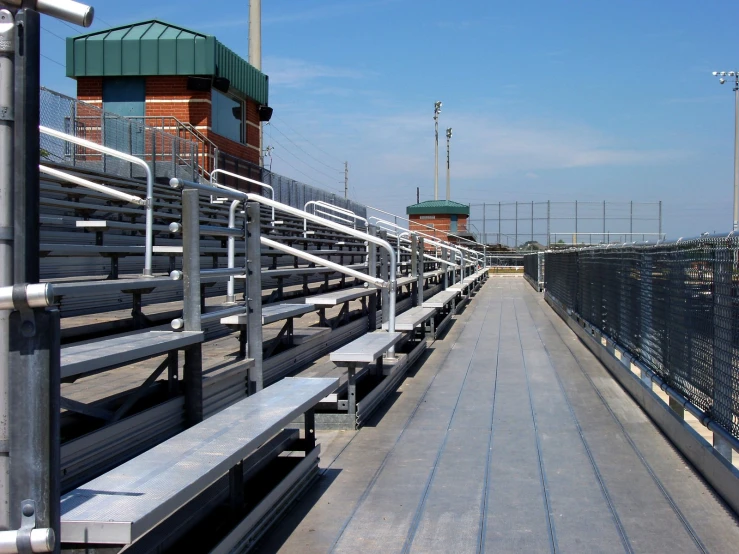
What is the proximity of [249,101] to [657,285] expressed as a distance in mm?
15212

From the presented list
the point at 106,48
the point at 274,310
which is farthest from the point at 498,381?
the point at 106,48

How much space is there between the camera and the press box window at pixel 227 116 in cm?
1727

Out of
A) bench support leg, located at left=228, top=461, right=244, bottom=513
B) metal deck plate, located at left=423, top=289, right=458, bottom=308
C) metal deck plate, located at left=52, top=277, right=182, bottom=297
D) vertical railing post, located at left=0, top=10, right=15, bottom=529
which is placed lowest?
bench support leg, located at left=228, top=461, right=244, bottom=513

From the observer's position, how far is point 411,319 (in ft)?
27.1

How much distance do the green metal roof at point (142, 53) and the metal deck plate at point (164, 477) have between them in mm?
13896

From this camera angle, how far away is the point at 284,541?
11.5ft

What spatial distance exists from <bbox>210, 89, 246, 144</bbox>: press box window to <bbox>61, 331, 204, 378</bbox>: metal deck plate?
14141mm

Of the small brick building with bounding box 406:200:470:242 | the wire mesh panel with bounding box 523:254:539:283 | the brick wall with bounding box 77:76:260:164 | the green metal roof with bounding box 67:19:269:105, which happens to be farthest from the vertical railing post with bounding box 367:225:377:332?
the small brick building with bounding box 406:200:470:242

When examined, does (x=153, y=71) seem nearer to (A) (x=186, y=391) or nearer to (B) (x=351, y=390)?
(B) (x=351, y=390)

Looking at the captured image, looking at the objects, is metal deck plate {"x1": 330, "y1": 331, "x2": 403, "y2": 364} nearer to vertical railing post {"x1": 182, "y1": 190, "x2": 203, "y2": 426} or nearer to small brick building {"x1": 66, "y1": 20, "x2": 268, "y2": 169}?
vertical railing post {"x1": 182, "y1": 190, "x2": 203, "y2": 426}

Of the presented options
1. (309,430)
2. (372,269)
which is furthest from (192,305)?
(372,269)

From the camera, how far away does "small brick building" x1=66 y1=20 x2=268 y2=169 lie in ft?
53.5

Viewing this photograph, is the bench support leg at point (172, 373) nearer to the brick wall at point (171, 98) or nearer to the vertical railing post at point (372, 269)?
the vertical railing post at point (372, 269)

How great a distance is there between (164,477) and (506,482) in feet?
7.72
